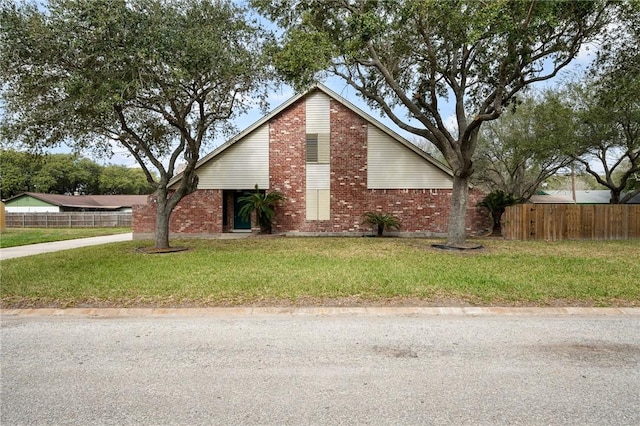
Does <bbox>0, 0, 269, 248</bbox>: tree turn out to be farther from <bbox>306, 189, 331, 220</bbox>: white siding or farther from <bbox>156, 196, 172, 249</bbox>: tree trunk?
<bbox>306, 189, 331, 220</bbox>: white siding

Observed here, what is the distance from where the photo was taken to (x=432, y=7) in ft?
31.6

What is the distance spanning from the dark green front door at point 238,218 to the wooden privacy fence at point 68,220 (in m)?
19.5

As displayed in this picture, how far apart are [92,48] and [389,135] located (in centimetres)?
1128

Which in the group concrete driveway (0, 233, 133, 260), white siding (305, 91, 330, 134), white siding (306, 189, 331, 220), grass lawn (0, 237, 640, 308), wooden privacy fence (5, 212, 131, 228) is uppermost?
white siding (305, 91, 330, 134)

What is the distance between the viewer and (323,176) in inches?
645

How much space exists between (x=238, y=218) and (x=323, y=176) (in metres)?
4.55

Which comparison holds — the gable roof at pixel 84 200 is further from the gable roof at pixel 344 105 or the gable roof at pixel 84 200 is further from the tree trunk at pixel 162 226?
the tree trunk at pixel 162 226

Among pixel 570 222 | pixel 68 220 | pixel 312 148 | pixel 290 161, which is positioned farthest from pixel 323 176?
pixel 68 220

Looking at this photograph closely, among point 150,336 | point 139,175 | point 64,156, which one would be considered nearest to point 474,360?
point 150,336

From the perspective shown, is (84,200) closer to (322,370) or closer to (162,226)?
(162,226)

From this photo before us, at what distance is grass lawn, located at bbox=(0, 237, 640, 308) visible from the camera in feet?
19.2

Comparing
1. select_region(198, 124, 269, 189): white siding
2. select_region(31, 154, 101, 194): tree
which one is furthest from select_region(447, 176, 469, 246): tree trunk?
select_region(31, 154, 101, 194): tree

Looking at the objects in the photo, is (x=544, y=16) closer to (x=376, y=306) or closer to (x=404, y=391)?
(x=376, y=306)

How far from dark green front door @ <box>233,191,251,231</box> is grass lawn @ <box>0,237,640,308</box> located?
20.9ft
